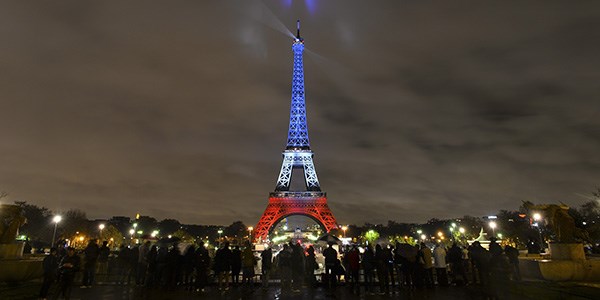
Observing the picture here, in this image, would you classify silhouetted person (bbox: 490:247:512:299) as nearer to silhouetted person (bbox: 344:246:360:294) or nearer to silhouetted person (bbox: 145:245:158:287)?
silhouetted person (bbox: 344:246:360:294)

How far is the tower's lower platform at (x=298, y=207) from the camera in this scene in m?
68.4

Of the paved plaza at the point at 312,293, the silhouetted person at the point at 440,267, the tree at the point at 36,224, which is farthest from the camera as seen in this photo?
the tree at the point at 36,224

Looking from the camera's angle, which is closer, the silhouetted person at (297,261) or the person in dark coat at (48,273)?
the person in dark coat at (48,273)

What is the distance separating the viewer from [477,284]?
47.8 feet

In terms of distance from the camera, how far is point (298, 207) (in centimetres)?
7075

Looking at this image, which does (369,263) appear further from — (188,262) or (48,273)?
(48,273)

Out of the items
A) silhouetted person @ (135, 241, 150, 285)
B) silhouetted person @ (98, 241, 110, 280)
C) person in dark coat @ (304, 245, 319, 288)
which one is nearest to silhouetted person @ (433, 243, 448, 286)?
person in dark coat @ (304, 245, 319, 288)

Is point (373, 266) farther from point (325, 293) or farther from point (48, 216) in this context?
point (48, 216)

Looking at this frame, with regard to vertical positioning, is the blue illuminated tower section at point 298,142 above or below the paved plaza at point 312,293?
above

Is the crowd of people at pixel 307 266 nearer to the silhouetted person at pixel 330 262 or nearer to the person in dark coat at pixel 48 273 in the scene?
the silhouetted person at pixel 330 262

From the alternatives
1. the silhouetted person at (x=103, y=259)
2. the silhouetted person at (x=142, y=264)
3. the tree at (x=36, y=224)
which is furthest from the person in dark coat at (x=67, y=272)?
the tree at (x=36, y=224)

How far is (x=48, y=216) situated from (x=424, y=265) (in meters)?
124

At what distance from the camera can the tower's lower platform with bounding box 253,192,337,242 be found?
68.4 metres

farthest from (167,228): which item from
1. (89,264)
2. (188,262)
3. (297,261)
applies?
(297,261)
